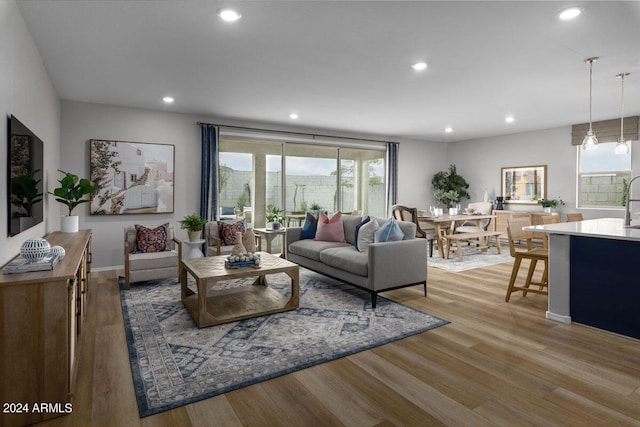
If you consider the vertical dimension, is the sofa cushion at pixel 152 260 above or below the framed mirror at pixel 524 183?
below

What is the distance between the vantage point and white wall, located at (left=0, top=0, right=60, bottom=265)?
231cm

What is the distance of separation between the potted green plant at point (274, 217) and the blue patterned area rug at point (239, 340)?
6.82 ft

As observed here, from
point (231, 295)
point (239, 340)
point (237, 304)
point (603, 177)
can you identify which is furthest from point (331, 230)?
point (603, 177)

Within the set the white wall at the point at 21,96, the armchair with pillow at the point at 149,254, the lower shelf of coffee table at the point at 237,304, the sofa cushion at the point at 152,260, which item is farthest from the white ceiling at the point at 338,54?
the lower shelf of coffee table at the point at 237,304

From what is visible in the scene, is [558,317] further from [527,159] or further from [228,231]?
[527,159]

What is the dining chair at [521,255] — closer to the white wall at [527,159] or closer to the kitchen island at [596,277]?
the kitchen island at [596,277]

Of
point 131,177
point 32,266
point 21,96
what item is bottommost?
point 32,266

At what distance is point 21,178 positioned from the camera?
2.67 m

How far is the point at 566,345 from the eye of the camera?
2.79m

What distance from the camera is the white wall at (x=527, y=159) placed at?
724 centimetres

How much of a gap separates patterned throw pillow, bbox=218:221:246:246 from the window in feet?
21.4

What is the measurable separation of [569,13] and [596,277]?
6.93 ft

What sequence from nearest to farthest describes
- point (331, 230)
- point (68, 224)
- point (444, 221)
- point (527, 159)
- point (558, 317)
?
point (558, 317) → point (68, 224) → point (331, 230) → point (444, 221) → point (527, 159)

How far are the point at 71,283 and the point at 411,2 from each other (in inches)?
112
